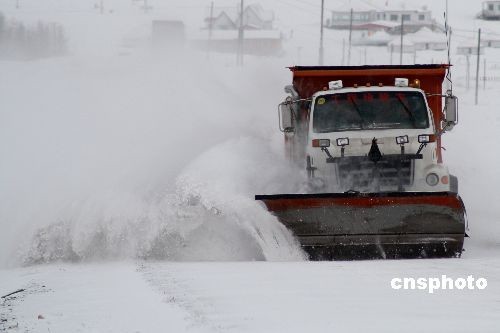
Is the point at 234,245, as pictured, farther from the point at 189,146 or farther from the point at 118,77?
the point at 118,77

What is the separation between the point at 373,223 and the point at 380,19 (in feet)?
330

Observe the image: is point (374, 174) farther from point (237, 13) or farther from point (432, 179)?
point (237, 13)

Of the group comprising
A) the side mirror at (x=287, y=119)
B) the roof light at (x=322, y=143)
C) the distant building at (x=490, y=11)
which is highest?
the distant building at (x=490, y=11)

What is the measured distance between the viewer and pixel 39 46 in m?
53.5

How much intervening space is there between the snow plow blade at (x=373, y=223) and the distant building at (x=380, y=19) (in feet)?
297

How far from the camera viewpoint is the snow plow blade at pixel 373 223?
9.32m

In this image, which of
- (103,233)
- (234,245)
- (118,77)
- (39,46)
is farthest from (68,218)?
(39,46)

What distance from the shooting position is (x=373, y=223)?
30.8ft

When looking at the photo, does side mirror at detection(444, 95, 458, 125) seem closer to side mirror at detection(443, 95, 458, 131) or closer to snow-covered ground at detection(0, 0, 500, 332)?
side mirror at detection(443, 95, 458, 131)

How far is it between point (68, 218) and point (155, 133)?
4.92m

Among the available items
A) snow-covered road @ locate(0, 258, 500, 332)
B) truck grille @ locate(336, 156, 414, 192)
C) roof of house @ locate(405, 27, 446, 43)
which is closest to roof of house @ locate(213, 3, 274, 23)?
roof of house @ locate(405, 27, 446, 43)

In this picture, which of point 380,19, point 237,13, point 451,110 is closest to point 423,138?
point 451,110

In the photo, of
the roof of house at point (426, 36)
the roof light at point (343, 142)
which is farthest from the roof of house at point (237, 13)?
the roof light at point (343, 142)

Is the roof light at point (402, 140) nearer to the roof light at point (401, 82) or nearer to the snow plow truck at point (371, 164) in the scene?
the snow plow truck at point (371, 164)
